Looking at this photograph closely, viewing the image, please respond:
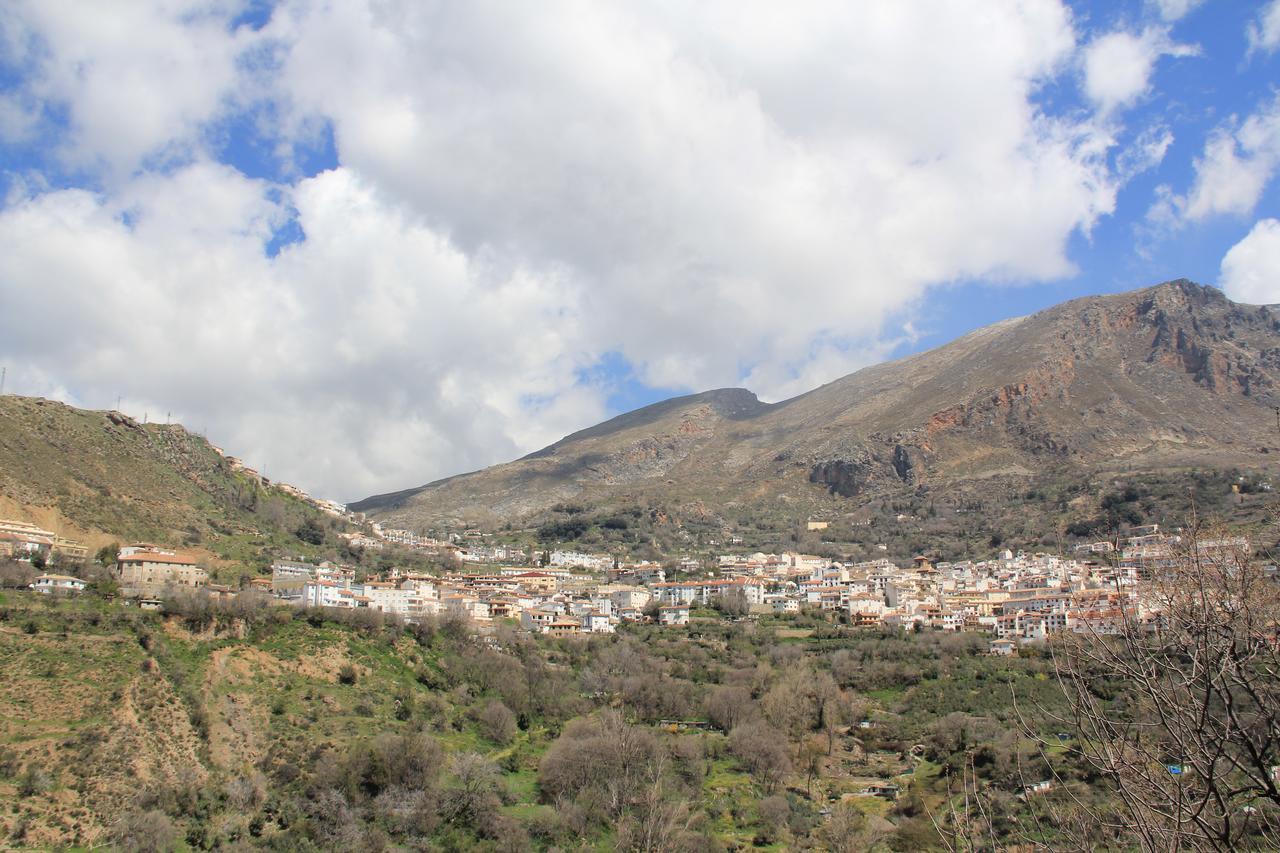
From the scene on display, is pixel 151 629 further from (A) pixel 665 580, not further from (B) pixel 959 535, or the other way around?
(B) pixel 959 535

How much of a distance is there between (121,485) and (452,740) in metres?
36.9

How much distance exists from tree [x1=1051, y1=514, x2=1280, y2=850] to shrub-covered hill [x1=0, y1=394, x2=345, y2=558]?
60.4 m

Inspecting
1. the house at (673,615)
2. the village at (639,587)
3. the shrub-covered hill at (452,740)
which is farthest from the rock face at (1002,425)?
the shrub-covered hill at (452,740)

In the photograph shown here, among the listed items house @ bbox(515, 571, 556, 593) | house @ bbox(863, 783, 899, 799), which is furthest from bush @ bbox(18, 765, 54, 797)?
house @ bbox(515, 571, 556, 593)

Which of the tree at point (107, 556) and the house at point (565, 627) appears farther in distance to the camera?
the house at point (565, 627)

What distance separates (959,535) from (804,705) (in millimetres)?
62187

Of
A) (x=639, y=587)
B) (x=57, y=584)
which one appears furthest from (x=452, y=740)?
(x=639, y=587)

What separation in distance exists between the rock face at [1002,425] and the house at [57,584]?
9179 cm

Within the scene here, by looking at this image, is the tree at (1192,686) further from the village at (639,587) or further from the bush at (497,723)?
the village at (639,587)

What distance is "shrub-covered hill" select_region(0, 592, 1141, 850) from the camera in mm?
30312

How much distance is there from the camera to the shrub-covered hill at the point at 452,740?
30312 mm

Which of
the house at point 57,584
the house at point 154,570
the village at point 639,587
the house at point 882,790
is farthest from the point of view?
the village at point 639,587

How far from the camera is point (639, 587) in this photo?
275 feet

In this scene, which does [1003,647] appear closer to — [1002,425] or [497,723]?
[497,723]
